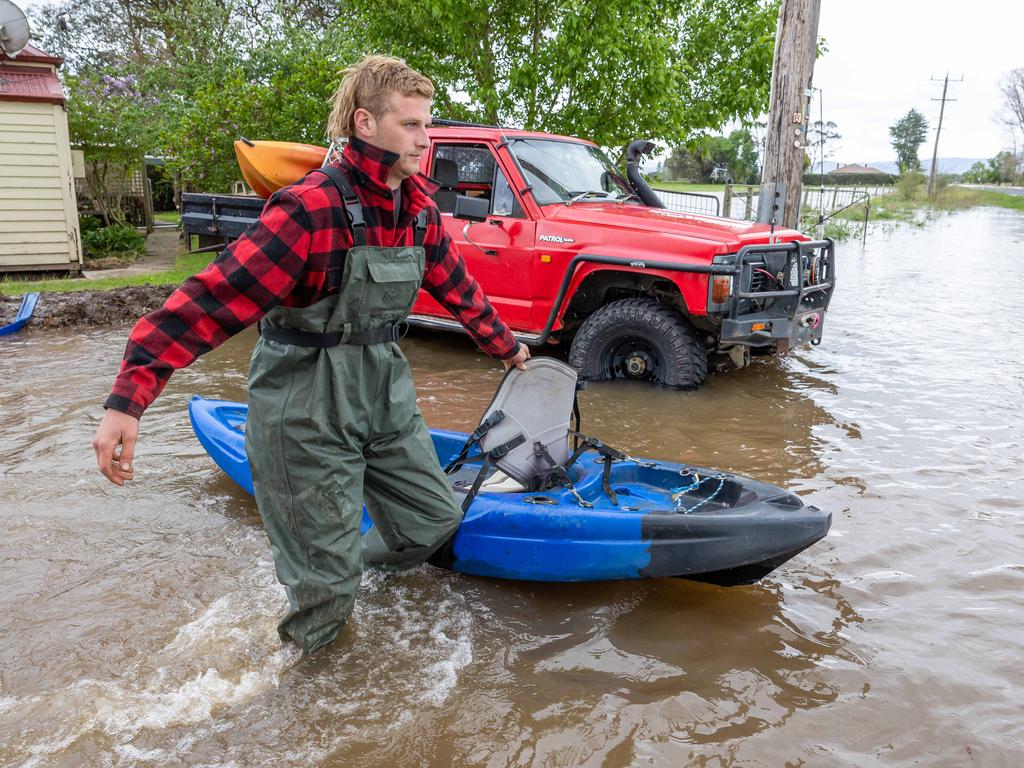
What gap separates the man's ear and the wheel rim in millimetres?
4307

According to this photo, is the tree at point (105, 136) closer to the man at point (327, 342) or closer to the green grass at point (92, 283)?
the green grass at point (92, 283)

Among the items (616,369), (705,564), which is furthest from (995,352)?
(705,564)

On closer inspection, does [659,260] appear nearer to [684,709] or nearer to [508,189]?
[508,189]

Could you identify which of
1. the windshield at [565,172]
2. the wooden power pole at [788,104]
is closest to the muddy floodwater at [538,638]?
the windshield at [565,172]

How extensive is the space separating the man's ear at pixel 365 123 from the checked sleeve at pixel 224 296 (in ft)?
1.05

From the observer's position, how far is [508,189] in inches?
272

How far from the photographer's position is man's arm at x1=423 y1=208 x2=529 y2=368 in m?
3.10

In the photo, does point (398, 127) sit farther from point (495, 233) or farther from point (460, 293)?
point (495, 233)

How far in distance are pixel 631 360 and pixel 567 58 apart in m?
4.90

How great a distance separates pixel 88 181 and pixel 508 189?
41.5 feet

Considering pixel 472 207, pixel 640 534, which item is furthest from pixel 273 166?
pixel 472 207

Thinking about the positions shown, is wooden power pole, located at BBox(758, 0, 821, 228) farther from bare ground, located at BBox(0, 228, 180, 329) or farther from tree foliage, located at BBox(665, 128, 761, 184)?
tree foliage, located at BBox(665, 128, 761, 184)

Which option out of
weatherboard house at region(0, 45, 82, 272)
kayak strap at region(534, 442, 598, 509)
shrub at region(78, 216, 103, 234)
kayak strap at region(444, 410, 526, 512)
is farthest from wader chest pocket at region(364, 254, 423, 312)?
shrub at region(78, 216, 103, 234)

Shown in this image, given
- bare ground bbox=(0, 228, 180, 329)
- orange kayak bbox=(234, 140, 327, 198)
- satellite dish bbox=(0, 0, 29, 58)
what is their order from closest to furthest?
1. orange kayak bbox=(234, 140, 327, 198)
2. bare ground bbox=(0, 228, 180, 329)
3. satellite dish bbox=(0, 0, 29, 58)
